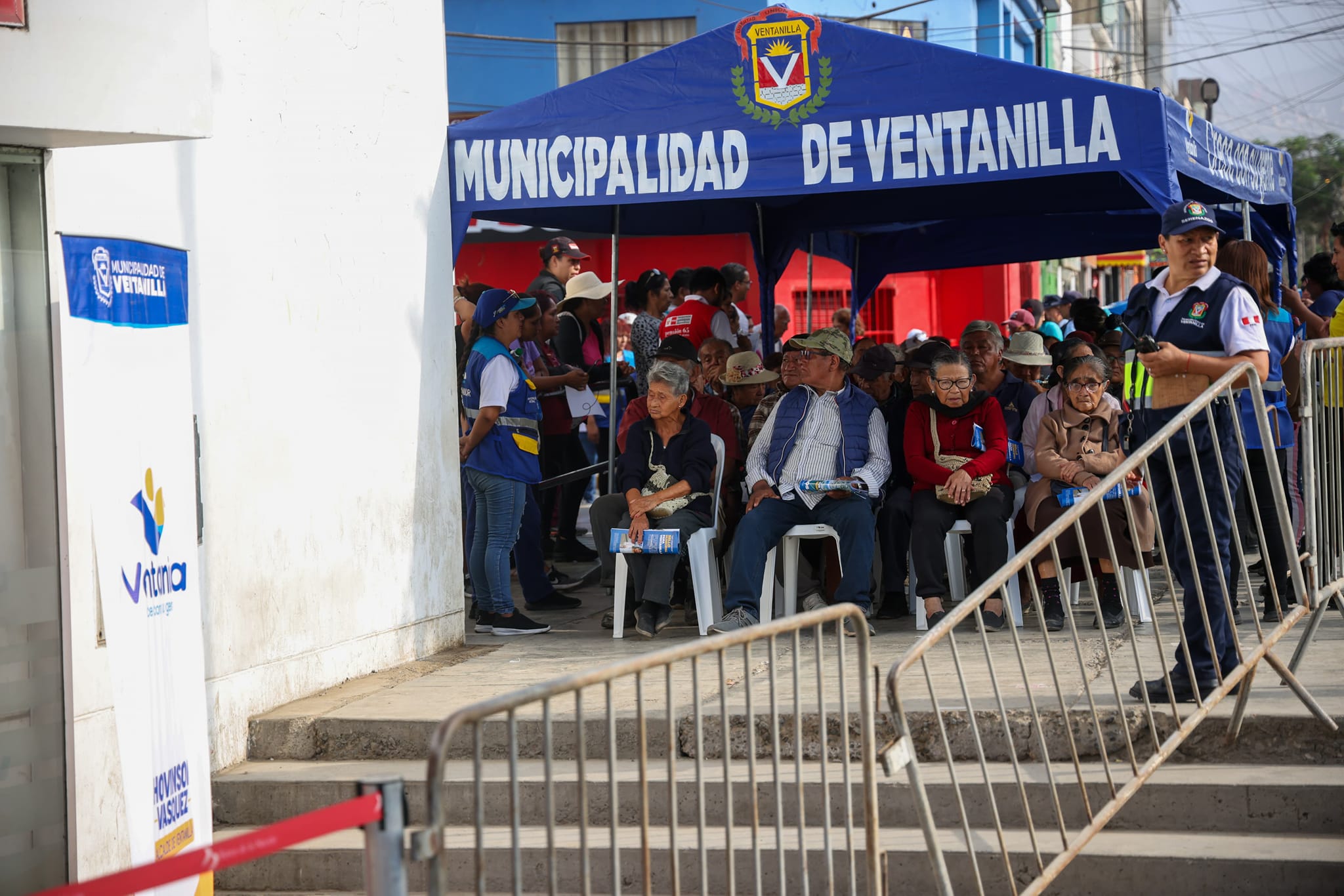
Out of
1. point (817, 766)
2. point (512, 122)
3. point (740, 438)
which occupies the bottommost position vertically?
point (817, 766)

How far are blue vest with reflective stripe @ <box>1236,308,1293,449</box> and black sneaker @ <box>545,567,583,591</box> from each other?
4.20m

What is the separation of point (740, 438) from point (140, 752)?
5.12 meters

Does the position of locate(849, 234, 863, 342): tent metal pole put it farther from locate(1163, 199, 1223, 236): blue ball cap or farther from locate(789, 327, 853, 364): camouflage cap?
locate(1163, 199, 1223, 236): blue ball cap

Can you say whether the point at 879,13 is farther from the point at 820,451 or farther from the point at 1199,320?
the point at 1199,320

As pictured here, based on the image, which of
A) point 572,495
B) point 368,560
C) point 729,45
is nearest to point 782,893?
point 368,560

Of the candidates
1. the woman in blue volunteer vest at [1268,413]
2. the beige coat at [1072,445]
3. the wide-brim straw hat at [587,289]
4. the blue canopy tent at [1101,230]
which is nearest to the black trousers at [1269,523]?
the woman in blue volunteer vest at [1268,413]

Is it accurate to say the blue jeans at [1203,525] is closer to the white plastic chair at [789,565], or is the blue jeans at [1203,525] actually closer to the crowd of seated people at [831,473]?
the crowd of seated people at [831,473]

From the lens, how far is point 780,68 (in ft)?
22.7

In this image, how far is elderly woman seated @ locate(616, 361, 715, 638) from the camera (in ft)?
23.2

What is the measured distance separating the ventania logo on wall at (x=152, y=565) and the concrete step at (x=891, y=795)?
0.93m

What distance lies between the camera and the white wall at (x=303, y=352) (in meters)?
4.78

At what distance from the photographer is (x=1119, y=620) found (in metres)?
6.75

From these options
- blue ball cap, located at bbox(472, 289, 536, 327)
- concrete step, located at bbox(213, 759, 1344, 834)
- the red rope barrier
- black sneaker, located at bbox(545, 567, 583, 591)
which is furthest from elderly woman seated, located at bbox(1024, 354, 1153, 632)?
the red rope barrier

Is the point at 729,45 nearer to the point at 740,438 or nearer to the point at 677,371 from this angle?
the point at 677,371
